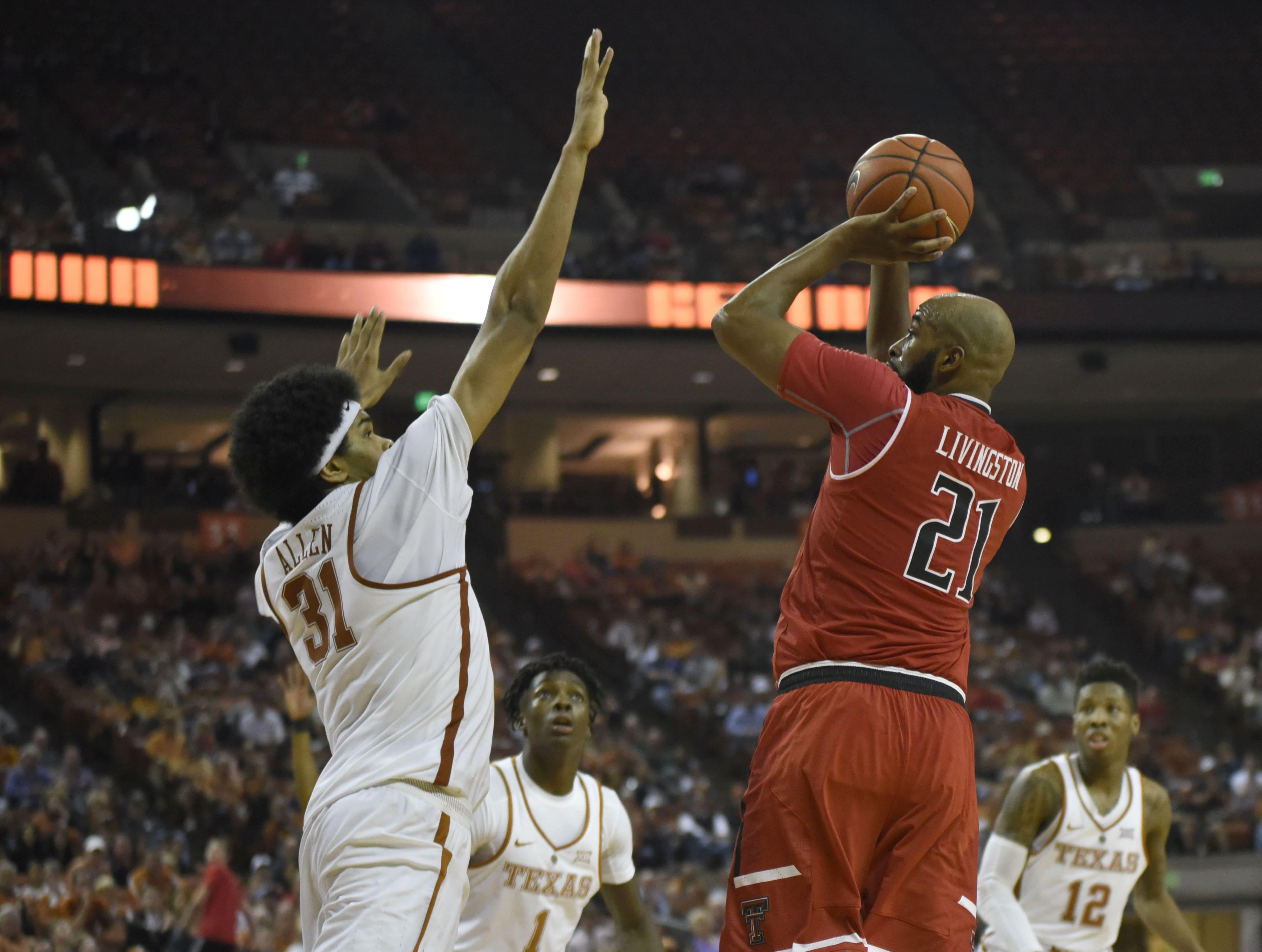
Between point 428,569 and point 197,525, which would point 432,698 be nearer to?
point 428,569

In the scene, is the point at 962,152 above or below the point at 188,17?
below

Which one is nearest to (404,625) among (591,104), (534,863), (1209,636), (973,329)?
(591,104)

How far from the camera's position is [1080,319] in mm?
20094

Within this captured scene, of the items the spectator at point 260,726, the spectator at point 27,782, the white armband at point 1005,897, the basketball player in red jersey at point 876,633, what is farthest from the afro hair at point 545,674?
the spectator at point 260,726

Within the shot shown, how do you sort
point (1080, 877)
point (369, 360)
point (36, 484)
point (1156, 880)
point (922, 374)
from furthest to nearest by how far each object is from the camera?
point (36, 484), point (1156, 880), point (1080, 877), point (369, 360), point (922, 374)

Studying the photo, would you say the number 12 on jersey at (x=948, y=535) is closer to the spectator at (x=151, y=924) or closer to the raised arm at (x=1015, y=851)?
the raised arm at (x=1015, y=851)

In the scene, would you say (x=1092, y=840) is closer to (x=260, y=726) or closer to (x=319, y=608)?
(x=319, y=608)

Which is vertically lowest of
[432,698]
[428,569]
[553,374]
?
[432,698]

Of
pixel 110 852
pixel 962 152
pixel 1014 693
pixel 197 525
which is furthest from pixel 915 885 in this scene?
pixel 962 152

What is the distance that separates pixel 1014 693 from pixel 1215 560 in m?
6.03

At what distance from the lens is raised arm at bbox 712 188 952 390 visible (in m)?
3.36

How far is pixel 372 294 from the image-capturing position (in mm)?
18156

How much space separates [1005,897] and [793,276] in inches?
106

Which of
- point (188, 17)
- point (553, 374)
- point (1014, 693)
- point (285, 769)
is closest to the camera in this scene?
point (285, 769)
